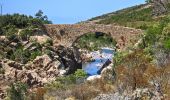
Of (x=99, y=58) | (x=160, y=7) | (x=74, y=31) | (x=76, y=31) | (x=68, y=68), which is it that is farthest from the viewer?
(x=160, y=7)

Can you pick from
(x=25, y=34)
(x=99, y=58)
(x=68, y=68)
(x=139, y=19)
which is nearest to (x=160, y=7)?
(x=139, y=19)

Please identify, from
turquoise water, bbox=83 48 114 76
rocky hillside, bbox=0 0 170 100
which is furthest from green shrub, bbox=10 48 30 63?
turquoise water, bbox=83 48 114 76

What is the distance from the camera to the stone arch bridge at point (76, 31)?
104 metres

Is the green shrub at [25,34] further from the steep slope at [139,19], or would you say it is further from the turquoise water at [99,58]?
the steep slope at [139,19]

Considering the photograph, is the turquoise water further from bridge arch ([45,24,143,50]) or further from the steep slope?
bridge arch ([45,24,143,50])

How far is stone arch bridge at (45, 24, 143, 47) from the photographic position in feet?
341

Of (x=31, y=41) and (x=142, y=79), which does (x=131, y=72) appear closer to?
(x=142, y=79)

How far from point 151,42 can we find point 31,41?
3304 centimetres

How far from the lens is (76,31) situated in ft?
358

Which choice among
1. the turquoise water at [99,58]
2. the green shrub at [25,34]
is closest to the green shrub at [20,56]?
the green shrub at [25,34]

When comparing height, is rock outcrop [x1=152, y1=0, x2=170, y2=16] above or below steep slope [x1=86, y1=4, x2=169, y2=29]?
above

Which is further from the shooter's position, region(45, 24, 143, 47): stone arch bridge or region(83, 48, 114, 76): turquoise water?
region(83, 48, 114, 76): turquoise water

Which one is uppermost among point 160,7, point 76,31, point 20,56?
point 160,7

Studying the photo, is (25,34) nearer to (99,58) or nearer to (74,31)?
(74,31)
